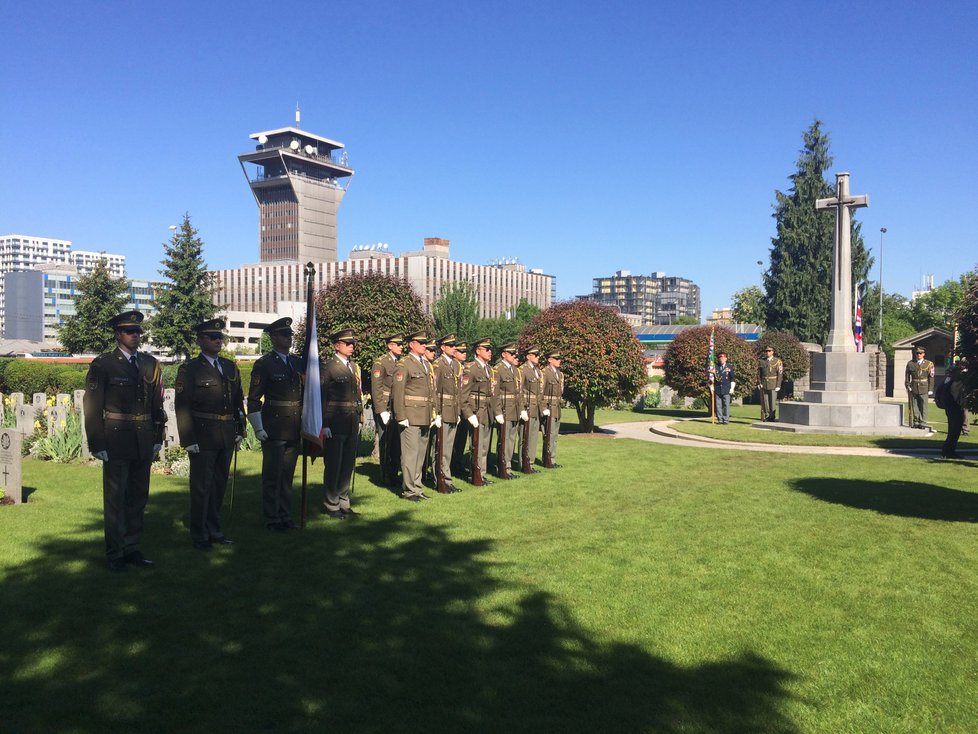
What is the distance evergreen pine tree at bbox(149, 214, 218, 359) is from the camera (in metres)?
53.0

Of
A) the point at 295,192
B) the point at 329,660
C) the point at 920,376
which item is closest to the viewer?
the point at 329,660

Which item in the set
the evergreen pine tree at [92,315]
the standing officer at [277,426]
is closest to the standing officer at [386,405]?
the standing officer at [277,426]

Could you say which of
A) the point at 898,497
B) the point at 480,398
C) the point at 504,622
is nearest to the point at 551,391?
the point at 480,398

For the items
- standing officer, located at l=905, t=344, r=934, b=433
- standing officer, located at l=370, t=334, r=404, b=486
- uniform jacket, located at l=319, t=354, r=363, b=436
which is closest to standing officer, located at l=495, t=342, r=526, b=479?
standing officer, located at l=370, t=334, r=404, b=486

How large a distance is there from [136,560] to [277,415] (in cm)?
228

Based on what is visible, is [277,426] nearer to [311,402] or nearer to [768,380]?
[311,402]

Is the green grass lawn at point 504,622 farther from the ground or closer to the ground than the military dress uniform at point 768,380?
closer to the ground

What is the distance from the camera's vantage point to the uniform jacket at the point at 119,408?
7.11m

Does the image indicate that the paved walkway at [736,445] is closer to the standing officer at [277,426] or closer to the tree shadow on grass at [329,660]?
the standing officer at [277,426]

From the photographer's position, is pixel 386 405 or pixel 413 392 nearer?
pixel 413 392

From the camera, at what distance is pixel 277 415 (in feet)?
29.3

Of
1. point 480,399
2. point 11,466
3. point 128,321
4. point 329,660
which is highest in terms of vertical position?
point 128,321

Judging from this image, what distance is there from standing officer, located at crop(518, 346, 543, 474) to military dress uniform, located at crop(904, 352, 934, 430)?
12.3 metres

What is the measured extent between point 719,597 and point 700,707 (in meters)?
2.09
